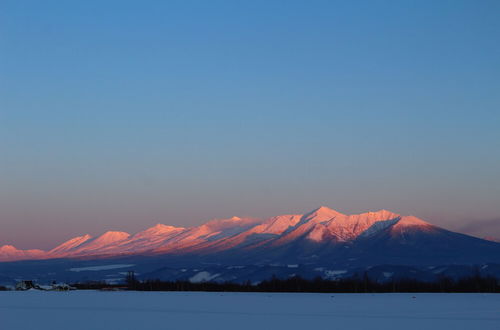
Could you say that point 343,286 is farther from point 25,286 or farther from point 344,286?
point 25,286

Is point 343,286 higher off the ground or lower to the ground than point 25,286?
lower

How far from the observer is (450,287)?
76.0 m
